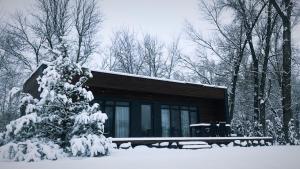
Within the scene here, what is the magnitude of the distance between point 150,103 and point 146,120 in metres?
1.05

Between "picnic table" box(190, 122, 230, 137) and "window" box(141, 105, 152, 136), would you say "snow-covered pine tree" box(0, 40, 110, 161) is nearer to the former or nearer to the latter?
"window" box(141, 105, 152, 136)

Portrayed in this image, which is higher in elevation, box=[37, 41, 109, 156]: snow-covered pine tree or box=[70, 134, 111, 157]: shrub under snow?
box=[37, 41, 109, 156]: snow-covered pine tree

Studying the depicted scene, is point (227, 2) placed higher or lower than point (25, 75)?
higher

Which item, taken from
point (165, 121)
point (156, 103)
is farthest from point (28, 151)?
point (165, 121)

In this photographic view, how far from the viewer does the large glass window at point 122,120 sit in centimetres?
1535

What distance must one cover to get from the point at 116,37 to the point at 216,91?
2709cm

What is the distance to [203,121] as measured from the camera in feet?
61.6

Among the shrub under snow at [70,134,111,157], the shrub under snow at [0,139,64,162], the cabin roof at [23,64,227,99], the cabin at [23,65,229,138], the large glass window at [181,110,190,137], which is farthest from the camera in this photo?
the large glass window at [181,110,190,137]

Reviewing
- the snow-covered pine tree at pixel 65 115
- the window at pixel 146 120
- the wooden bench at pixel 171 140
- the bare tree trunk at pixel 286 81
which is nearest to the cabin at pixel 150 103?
the window at pixel 146 120

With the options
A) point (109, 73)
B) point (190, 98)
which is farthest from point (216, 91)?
point (109, 73)

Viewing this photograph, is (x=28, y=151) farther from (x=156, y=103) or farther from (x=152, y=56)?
(x=152, y=56)

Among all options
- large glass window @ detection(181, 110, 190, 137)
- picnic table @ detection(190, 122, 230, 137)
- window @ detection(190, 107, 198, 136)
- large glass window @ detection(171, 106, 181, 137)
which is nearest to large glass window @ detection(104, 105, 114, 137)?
large glass window @ detection(171, 106, 181, 137)

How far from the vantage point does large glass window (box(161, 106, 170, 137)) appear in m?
17.0

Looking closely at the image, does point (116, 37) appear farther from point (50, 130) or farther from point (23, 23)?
point (50, 130)
